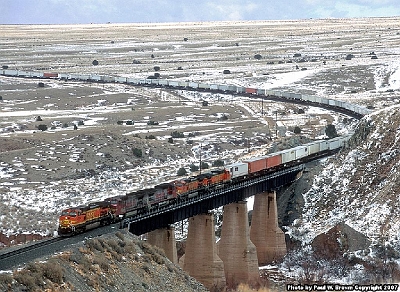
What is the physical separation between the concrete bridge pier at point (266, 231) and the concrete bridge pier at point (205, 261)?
9871 mm

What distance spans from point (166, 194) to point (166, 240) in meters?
3.64

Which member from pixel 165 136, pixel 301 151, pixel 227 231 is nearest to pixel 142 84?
pixel 165 136

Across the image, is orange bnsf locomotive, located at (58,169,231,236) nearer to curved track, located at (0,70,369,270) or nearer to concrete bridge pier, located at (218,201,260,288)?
curved track, located at (0,70,369,270)

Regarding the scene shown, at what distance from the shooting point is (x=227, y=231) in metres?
58.0

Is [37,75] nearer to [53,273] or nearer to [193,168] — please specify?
[193,168]

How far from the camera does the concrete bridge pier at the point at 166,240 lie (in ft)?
163

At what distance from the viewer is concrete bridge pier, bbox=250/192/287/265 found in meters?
62.5

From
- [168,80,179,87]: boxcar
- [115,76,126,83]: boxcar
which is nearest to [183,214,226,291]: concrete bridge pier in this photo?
[168,80,179,87]: boxcar

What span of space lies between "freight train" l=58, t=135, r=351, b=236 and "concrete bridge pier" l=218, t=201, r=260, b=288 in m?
2.61

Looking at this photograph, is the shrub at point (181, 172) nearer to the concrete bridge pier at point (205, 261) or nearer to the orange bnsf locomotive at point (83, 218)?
the concrete bridge pier at point (205, 261)

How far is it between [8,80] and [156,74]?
31.3m

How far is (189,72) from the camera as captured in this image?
194 metres

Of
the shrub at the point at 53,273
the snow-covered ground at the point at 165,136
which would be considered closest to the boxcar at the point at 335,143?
the snow-covered ground at the point at 165,136

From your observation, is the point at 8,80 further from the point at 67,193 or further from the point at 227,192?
the point at 227,192
